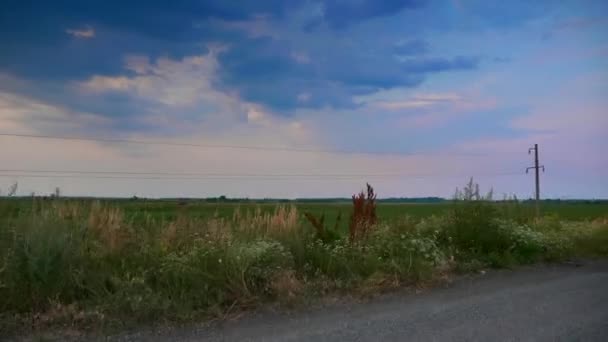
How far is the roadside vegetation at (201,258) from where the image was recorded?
6.00 metres

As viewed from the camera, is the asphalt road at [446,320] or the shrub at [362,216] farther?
the shrub at [362,216]

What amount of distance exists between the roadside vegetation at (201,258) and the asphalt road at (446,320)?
534 mm

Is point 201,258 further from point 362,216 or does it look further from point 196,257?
point 362,216

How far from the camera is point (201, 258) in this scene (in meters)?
7.14

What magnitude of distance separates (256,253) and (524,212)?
11.0 meters

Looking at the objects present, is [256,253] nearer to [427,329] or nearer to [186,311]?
[186,311]

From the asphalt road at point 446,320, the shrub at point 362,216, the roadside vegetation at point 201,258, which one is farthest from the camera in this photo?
the shrub at point 362,216

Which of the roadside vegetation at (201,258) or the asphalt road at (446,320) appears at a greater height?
the roadside vegetation at (201,258)

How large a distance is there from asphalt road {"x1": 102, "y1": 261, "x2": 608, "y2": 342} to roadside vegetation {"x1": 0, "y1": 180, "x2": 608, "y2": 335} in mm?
534

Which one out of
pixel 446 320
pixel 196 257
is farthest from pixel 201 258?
pixel 446 320

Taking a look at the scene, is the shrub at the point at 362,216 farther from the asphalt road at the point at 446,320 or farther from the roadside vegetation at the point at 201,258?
the asphalt road at the point at 446,320

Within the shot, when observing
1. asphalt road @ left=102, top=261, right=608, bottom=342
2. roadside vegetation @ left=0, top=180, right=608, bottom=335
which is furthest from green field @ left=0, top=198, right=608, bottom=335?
asphalt road @ left=102, top=261, right=608, bottom=342

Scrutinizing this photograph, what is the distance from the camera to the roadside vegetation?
600 cm

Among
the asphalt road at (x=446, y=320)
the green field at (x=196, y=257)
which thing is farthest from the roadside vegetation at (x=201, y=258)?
the asphalt road at (x=446, y=320)
